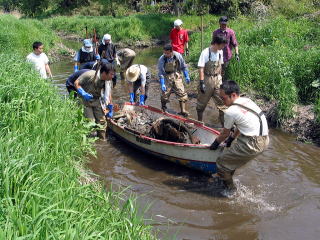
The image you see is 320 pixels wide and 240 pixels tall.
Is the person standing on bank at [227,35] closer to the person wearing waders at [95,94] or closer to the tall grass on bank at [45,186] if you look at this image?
the person wearing waders at [95,94]

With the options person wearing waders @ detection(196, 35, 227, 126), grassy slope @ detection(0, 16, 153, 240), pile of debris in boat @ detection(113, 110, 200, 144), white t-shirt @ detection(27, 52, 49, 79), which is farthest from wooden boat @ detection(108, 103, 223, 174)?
white t-shirt @ detection(27, 52, 49, 79)

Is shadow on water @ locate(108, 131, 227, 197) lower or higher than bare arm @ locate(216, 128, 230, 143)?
lower

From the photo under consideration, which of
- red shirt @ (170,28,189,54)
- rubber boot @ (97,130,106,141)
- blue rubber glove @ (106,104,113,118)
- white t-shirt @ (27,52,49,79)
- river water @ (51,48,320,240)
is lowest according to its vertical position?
river water @ (51,48,320,240)

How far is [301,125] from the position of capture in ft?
26.7

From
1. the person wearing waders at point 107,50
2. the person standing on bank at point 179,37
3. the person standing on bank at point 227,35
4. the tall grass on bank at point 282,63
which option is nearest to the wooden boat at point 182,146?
the tall grass on bank at point 282,63

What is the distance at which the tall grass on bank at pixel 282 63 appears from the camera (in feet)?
28.9

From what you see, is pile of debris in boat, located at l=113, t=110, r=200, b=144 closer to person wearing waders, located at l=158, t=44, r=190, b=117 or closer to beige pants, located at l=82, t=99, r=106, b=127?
beige pants, located at l=82, t=99, r=106, b=127

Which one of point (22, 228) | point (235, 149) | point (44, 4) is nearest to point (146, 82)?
point (235, 149)

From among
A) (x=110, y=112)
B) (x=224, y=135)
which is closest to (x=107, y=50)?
(x=110, y=112)

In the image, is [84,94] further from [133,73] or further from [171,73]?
[171,73]

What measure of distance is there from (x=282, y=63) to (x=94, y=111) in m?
5.11

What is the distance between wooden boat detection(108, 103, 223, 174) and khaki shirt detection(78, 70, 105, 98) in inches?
32.4

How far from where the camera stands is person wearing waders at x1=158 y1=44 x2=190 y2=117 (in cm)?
864

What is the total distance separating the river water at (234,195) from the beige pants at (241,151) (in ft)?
1.95
